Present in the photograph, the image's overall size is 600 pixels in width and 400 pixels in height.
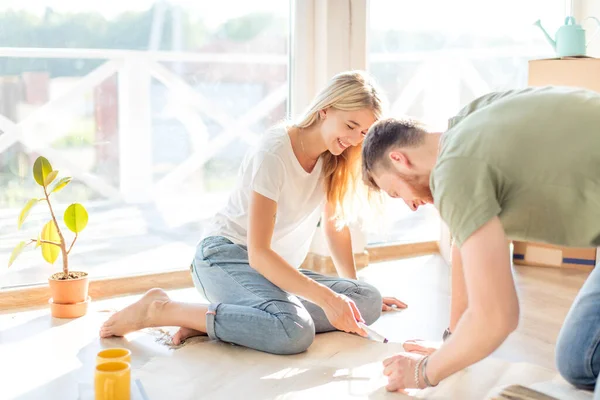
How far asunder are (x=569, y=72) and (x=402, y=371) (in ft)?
6.25

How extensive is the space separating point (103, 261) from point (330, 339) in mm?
1054

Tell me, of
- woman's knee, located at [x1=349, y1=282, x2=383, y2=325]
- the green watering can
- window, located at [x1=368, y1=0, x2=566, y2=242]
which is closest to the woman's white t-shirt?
woman's knee, located at [x1=349, y1=282, x2=383, y2=325]

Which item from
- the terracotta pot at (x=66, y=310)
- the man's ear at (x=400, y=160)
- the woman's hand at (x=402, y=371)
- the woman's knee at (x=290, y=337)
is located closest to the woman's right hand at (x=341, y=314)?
the woman's knee at (x=290, y=337)

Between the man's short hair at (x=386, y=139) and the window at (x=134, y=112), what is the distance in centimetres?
152

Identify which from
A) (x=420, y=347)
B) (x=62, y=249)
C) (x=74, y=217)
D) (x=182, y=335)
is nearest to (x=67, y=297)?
(x=62, y=249)

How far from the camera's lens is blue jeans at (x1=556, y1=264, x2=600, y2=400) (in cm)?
162

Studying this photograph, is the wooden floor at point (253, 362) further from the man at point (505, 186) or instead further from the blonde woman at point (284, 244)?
the man at point (505, 186)

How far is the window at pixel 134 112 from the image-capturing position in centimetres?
262

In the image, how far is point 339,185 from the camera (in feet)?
7.43

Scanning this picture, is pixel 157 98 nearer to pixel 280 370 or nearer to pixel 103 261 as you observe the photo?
pixel 103 261

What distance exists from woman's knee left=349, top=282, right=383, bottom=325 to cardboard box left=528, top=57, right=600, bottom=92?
1342 mm

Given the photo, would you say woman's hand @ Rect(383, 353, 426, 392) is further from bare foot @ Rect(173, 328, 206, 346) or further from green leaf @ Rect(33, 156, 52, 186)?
green leaf @ Rect(33, 156, 52, 186)

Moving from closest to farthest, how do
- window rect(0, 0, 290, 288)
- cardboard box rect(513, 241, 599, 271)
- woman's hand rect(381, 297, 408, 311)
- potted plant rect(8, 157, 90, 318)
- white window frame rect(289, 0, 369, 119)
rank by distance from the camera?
potted plant rect(8, 157, 90, 318) < woman's hand rect(381, 297, 408, 311) < window rect(0, 0, 290, 288) < white window frame rect(289, 0, 369, 119) < cardboard box rect(513, 241, 599, 271)

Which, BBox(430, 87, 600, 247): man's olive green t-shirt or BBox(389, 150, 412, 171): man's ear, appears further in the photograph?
BBox(389, 150, 412, 171): man's ear
